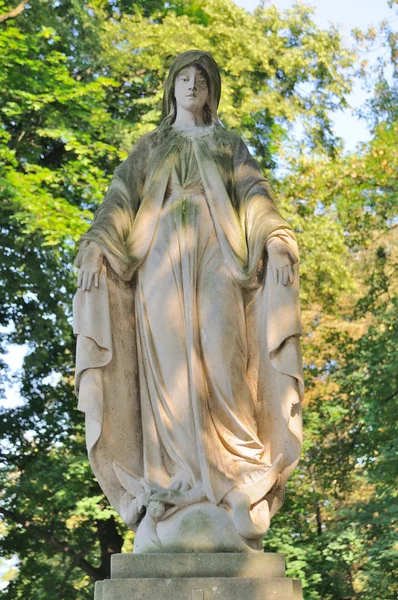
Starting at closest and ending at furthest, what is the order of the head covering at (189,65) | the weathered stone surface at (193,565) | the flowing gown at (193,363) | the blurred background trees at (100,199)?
the weathered stone surface at (193,565) < the flowing gown at (193,363) < the head covering at (189,65) < the blurred background trees at (100,199)

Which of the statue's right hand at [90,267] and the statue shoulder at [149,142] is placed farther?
the statue shoulder at [149,142]

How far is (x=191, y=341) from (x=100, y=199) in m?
11.0

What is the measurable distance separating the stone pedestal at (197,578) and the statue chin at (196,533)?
8 cm

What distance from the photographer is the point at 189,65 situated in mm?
6527

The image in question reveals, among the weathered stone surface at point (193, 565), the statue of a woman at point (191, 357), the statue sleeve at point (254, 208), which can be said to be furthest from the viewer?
the statue sleeve at point (254, 208)

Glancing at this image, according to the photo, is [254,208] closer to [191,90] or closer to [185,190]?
[185,190]

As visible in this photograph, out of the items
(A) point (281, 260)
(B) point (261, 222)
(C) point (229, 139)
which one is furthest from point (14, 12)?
(A) point (281, 260)

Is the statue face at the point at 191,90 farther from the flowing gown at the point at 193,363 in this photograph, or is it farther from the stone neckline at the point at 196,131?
the flowing gown at the point at 193,363

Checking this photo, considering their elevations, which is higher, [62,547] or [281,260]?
[62,547]

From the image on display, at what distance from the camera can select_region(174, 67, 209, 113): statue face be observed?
653 centimetres

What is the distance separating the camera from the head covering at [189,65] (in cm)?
651

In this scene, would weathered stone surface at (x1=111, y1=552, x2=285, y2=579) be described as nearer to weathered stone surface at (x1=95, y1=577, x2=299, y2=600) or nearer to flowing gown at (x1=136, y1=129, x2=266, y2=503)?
weathered stone surface at (x1=95, y1=577, x2=299, y2=600)

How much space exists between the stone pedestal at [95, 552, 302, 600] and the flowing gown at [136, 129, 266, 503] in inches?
14.1

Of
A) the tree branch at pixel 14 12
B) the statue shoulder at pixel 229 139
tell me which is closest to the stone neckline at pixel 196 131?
the statue shoulder at pixel 229 139
